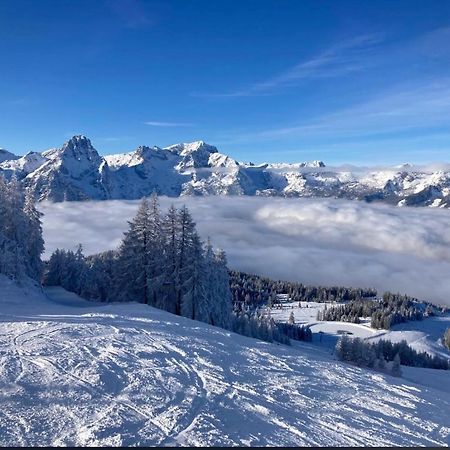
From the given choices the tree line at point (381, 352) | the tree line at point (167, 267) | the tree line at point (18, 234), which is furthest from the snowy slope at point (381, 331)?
the tree line at point (18, 234)

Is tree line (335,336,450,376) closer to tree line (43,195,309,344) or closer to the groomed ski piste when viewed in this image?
tree line (43,195,309,344)

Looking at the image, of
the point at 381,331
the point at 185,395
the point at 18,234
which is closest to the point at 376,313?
the point at 381,331

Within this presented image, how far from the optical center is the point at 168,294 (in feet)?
133

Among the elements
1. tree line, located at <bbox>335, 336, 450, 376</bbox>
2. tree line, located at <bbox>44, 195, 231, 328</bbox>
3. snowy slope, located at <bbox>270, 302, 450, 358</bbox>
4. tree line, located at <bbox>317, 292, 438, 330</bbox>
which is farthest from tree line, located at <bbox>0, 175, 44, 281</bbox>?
tree line, located at <bbox>317, 292, 438, 330</bbox>

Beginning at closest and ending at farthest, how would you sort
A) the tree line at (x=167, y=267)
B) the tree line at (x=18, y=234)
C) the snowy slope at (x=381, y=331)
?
the tree line at (x=18, y=234)
the tree line at (x=167, y=267)
the snowy slope at (x=381, y=331)

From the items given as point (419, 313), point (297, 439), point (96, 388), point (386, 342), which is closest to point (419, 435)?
point (297, 439)

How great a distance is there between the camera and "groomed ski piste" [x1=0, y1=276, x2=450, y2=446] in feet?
36.1

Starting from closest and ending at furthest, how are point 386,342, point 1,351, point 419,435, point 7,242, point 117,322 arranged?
point 419,435 → point 1,351 → point 117,322 → point 7,242 → point 386,342

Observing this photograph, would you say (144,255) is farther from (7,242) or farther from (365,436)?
(365,436)

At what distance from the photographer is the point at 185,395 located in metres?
13.5

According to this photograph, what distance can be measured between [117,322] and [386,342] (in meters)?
77.9

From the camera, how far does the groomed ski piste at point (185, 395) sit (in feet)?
36.1

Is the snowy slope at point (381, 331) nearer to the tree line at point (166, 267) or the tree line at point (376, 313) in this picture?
the tree line at point (376, 313)

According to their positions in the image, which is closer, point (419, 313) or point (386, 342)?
point (386, 342)
